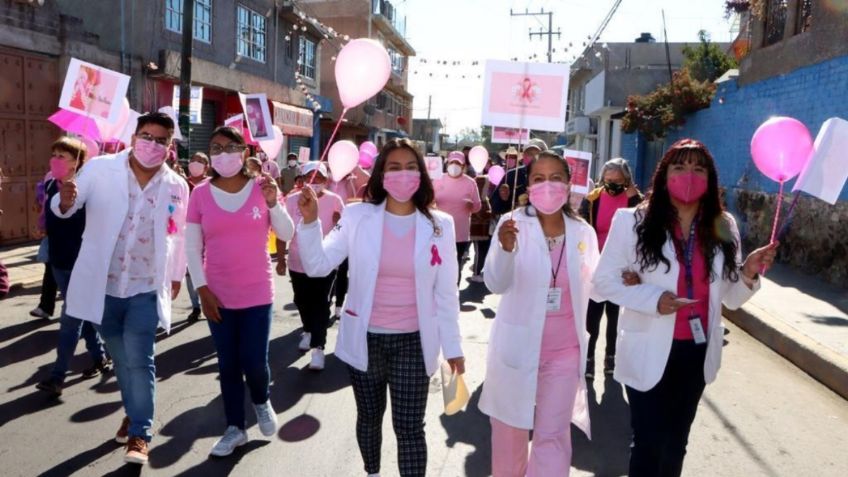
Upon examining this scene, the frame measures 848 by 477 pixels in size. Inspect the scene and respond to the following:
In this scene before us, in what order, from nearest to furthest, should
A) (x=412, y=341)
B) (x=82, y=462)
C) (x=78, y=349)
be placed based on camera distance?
(x=412, y=341), (x=82, y=462), (x=78, y=349)

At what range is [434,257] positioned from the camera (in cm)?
334

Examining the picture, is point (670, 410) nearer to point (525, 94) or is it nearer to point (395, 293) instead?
point (395, 293)

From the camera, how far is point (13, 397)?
5062 mm

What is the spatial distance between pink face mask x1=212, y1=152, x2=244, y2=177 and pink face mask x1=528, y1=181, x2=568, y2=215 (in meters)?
1.66

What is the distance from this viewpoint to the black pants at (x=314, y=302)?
6.04m

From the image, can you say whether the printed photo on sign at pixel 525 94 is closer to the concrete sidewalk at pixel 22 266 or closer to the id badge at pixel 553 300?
the id badge at pixel 553 300

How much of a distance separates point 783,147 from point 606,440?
2125 millimetres

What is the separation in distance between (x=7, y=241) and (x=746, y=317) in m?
11.4

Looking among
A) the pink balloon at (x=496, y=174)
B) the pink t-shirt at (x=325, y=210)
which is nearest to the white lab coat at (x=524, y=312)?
the pink t-shirt at (x=325, y=210)

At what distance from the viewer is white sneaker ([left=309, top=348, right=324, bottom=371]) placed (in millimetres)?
5926

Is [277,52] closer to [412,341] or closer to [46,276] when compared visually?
[46,276]

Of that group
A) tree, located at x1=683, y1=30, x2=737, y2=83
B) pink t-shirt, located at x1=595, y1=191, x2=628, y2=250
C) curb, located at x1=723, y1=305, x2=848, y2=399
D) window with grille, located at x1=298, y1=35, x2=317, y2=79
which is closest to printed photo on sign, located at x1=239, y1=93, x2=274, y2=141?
pink t-shirt, located at x1=595, y1=191, x2=628, y2=250

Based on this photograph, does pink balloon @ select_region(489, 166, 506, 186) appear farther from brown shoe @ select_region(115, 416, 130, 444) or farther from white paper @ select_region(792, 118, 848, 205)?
white paper @ select_region(792, 118, 848, 205)

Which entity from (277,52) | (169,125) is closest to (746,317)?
(169,125)
